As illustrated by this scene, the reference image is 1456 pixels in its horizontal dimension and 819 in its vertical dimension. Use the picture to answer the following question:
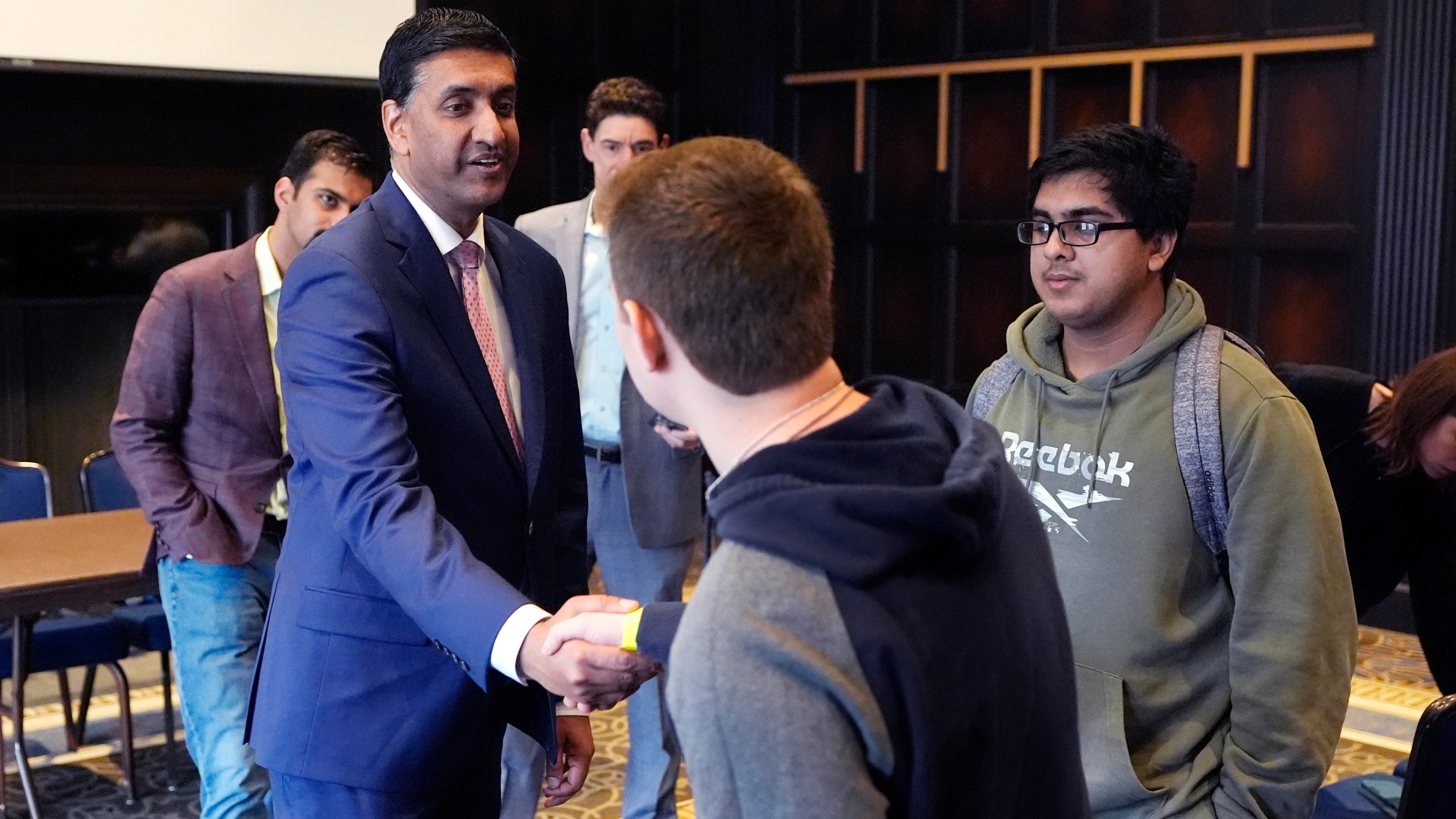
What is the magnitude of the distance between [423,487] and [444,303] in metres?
0.29

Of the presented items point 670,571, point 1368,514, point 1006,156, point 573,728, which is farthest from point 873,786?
point 1006,156

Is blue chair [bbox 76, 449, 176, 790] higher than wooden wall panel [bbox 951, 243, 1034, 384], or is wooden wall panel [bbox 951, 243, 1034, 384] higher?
wooden wall panel [bbox 951, 243, 1034, 384]

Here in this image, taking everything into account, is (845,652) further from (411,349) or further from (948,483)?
(411,349)

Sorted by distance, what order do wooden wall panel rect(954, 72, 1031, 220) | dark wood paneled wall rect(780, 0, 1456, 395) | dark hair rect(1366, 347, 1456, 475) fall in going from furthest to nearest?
1. wooden wall panel rect(954, 72, 1031, 220)
2. dark wood paneled wall rect(780, 0, 1456, 395)
3. dark hair rect(1366, 347, 1456, 475)

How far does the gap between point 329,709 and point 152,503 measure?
51.0 inches

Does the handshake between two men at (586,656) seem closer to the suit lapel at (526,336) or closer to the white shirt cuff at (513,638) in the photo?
the white shirt cuff at (513,638)

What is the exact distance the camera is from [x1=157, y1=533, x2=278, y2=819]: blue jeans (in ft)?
9.84

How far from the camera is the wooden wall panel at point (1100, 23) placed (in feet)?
20.7

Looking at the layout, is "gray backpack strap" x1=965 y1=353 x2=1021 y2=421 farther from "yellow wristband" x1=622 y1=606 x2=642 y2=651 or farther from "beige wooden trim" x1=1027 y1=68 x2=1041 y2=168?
"beige wooden trim" x1=1027 y1=68 x2=1041 y2=168

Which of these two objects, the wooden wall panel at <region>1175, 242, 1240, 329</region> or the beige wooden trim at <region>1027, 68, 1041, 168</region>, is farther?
the beige wooden trim at <region>1027, 68, 1041, 168</region>

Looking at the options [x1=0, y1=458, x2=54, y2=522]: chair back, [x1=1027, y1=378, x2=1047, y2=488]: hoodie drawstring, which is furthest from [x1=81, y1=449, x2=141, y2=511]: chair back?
[x1=1027, y1=378, x2=1047, y2=488]: hoodie drawstring

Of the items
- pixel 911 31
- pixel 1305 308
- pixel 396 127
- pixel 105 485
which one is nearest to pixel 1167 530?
pixel 396 127

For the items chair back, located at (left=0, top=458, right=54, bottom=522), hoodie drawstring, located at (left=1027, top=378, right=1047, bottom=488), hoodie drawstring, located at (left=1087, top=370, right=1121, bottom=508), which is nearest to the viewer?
hoodie drawstring, located at (left=1087, top=370, right=1121, bottom=508)

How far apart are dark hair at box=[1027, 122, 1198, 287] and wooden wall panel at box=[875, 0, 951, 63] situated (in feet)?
16.5
